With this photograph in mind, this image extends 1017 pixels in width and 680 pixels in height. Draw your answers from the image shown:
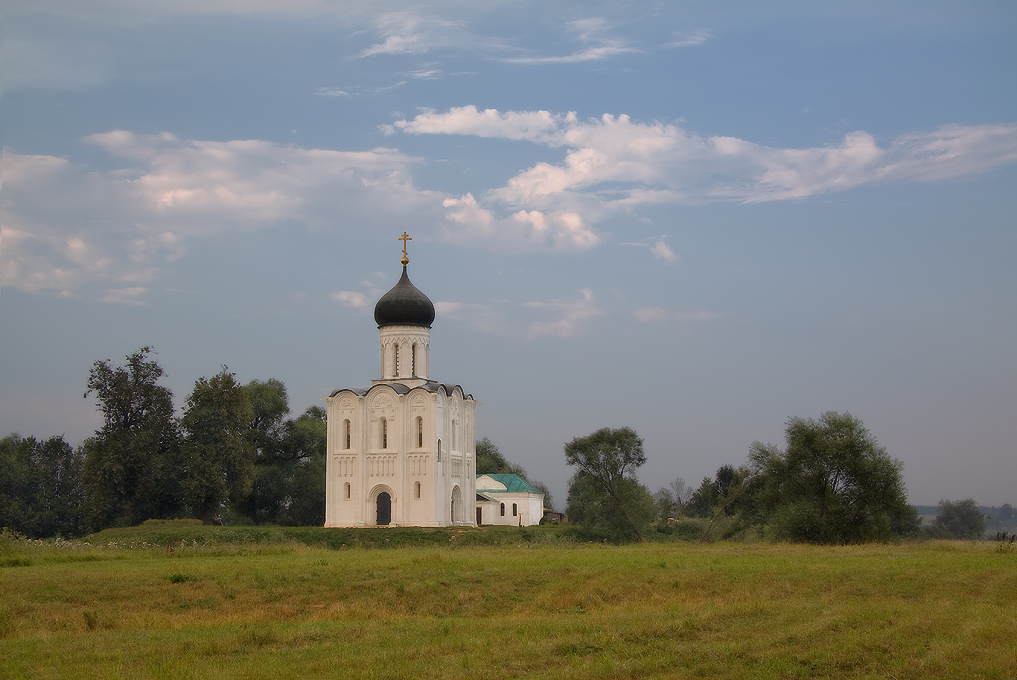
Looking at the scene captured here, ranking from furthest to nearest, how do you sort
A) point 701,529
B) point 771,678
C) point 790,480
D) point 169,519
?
1. point 701,529
2. point 169,519
3. point 790,480
4. point 771,678

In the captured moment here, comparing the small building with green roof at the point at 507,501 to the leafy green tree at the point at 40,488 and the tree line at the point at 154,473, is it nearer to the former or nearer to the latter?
the tree line at the point at 154,473

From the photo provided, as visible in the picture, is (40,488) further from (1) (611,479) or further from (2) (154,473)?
(1) (611,479)

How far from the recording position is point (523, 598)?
19.7 meters

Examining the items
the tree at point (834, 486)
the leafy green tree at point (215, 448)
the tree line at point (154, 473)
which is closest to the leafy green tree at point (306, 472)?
the tree line at point (154, 473)

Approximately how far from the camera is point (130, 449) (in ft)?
160

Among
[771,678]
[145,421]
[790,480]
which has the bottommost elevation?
[771,678]

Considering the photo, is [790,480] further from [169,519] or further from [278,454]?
[278,454]

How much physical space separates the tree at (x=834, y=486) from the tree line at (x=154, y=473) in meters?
28.6

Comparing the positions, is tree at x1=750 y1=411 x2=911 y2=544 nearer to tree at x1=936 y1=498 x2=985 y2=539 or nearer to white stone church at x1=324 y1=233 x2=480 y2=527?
white stone church at x1=324 y1=233 x2=480 y2=527

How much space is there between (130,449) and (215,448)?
401cm

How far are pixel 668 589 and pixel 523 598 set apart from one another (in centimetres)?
285

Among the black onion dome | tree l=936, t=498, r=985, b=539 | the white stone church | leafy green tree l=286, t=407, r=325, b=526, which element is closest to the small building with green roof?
the white stone church

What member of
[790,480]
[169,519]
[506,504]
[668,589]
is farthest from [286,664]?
[506,504]

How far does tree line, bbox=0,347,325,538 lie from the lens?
49.2 metres
